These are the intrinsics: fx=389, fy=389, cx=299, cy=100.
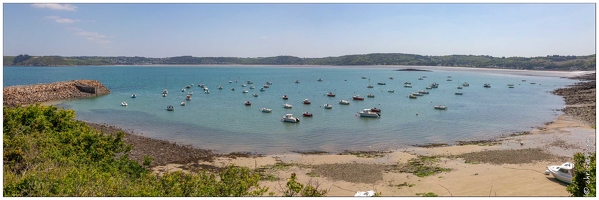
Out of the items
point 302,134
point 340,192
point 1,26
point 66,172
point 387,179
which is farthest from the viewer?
point 302,134

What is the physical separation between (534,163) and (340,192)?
1346cm

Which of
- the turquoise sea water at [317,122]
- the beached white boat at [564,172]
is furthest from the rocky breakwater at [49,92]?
the beached white boat at [564,172]

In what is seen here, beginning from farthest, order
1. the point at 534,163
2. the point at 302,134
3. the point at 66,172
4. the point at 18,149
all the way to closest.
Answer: the point at 302,134
the point at 534,163
the point at 18,149
the point at 66,172

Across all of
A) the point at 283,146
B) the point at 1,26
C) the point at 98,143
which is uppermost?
the point at 1,26

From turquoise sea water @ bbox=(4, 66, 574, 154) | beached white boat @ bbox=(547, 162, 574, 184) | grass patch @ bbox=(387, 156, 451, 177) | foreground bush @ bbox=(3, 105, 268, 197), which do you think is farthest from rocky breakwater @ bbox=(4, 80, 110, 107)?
beached white boat @ bbox=(547, 162, 574, 184)

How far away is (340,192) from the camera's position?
19719 millimetres

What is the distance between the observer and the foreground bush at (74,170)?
11.0 m

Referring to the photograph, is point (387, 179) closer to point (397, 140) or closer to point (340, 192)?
point (340, 192)

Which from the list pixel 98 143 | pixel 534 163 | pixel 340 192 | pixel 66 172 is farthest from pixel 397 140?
pixel 66 172

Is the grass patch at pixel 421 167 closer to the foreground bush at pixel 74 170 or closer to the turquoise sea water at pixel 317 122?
the turquoise sea water at pixel 317 122

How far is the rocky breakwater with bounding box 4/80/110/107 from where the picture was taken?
5532 cm

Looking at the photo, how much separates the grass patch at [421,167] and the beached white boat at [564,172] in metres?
5.40

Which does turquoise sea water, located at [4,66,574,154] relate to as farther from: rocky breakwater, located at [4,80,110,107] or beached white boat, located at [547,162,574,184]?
beached white boat, located at [547,162,574,184]

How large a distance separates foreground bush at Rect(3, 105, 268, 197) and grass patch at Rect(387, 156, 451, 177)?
429 inches
